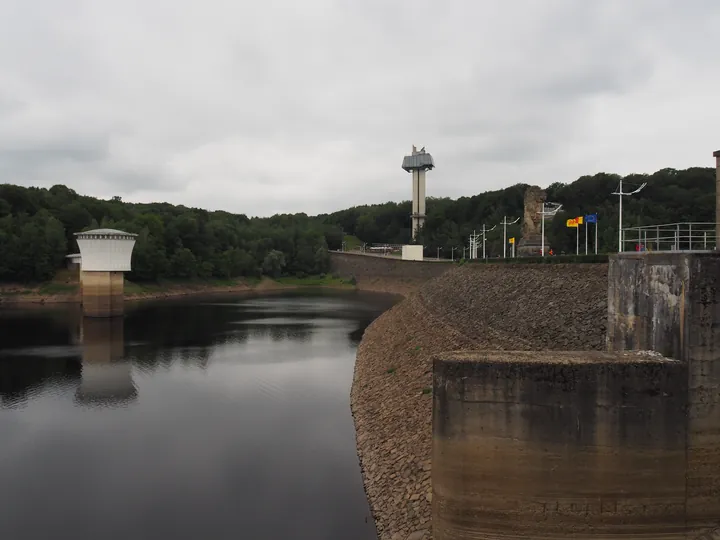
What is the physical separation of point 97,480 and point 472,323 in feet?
50.1

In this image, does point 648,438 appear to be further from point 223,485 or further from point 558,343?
point 223,485

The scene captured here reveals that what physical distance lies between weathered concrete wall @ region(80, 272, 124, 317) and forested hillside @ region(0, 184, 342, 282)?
18150 mm

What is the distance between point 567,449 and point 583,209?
7502cm

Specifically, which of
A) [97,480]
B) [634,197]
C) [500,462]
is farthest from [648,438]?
[634,197]

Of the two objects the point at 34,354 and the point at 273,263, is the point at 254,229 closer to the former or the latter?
the point at 273,263

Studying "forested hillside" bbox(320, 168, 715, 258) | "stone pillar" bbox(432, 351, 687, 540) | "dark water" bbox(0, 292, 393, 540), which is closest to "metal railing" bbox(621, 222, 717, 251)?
"stone pillar" bbox(432, 351, 687, 540)

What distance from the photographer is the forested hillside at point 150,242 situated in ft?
215

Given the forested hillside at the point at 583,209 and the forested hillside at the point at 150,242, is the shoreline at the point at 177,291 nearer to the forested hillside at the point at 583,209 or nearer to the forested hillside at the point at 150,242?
the forested hillside at the point at 150,242

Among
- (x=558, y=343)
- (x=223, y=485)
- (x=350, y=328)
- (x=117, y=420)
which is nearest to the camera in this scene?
(x=223, y=485)

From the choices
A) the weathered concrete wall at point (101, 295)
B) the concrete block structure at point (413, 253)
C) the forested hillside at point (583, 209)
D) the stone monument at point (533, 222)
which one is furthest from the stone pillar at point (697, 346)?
the concrete block structure at point (413, 253)

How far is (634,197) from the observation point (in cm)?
7306

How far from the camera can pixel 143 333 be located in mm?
41375

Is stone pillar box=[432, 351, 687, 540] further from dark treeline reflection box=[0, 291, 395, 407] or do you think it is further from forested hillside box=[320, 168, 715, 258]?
forested hillside box=[320, 168, 715, 258]

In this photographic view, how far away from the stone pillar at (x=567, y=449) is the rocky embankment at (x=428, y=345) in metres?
2.15
